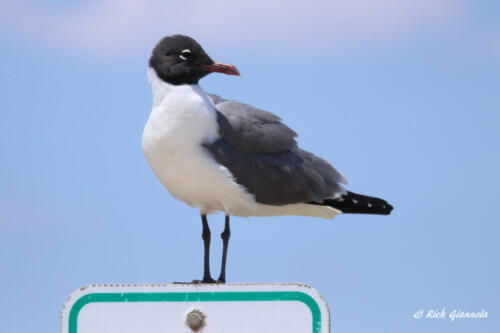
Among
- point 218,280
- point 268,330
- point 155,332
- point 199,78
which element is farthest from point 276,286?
point 199,78

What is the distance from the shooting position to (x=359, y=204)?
578cm

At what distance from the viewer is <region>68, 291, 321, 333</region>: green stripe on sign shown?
9.90 ft

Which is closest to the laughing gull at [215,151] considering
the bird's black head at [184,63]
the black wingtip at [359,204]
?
the bird's black head at [184,63]

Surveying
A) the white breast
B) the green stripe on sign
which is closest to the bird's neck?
the white breast

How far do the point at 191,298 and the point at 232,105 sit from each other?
8.13 ft

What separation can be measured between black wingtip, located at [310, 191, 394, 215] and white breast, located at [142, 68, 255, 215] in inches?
36.5

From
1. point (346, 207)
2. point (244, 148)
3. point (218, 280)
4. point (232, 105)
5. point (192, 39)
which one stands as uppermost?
point (192, 39)

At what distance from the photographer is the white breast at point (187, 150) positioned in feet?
15.8

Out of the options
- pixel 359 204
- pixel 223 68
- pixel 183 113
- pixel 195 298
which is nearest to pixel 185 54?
pixel 223 68

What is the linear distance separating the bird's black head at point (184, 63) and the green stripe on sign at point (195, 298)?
2256 mm

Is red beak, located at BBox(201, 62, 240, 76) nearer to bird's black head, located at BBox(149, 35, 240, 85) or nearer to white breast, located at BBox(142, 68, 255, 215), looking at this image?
bird's black head, located at BBox(149, 35, 240, 85)

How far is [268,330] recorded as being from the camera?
3.02 m

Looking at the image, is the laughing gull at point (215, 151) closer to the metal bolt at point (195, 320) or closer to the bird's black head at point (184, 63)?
the bird's black head at point (184, 63)

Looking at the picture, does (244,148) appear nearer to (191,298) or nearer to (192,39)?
(192,39)
